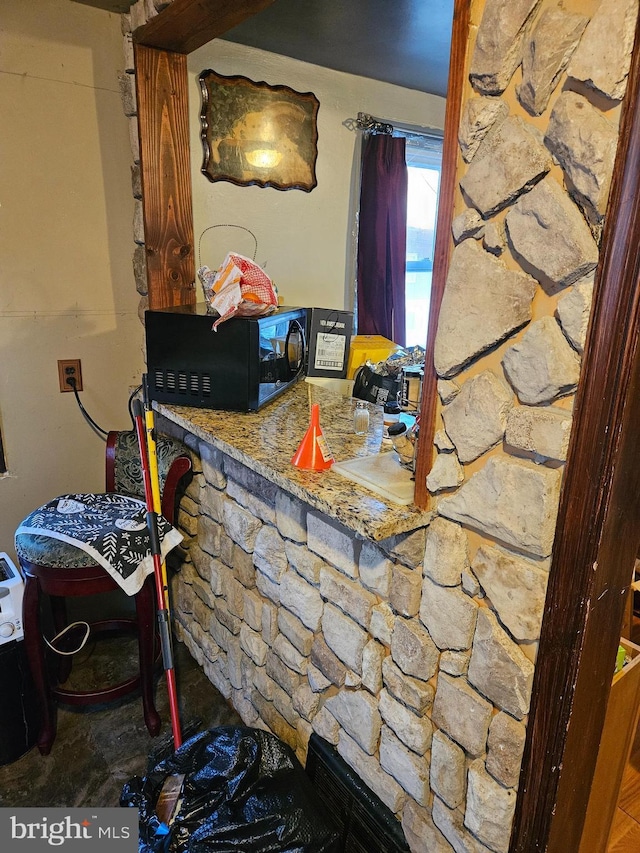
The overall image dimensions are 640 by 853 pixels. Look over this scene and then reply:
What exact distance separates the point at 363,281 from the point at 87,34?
157cm

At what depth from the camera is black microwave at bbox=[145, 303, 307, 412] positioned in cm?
168

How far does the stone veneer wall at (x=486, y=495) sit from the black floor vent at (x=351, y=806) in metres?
0.03

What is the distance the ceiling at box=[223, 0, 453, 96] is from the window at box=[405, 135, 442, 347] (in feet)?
1.65

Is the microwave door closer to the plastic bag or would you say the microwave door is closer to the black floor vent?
the plastic bag

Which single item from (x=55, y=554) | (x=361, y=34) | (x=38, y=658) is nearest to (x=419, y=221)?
(x=361, y=34)

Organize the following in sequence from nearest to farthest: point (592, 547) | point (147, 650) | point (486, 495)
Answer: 1. point (592, 547)
2. point (486, 495)
3. point (147, 650)

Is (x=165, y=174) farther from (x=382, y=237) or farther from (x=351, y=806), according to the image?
(x=351, y=806)

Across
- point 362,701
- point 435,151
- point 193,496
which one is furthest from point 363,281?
point 362,701

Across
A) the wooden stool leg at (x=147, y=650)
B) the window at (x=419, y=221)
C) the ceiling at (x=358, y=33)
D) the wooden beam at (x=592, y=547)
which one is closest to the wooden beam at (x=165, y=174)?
the ceiling at (x=358, y=33)

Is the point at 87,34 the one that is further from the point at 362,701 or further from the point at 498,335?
the point at 362,701

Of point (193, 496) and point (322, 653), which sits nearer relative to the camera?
point (322, 653)

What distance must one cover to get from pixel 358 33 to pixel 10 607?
2408 mm

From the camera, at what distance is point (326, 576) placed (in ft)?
4.62

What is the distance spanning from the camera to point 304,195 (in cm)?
265
